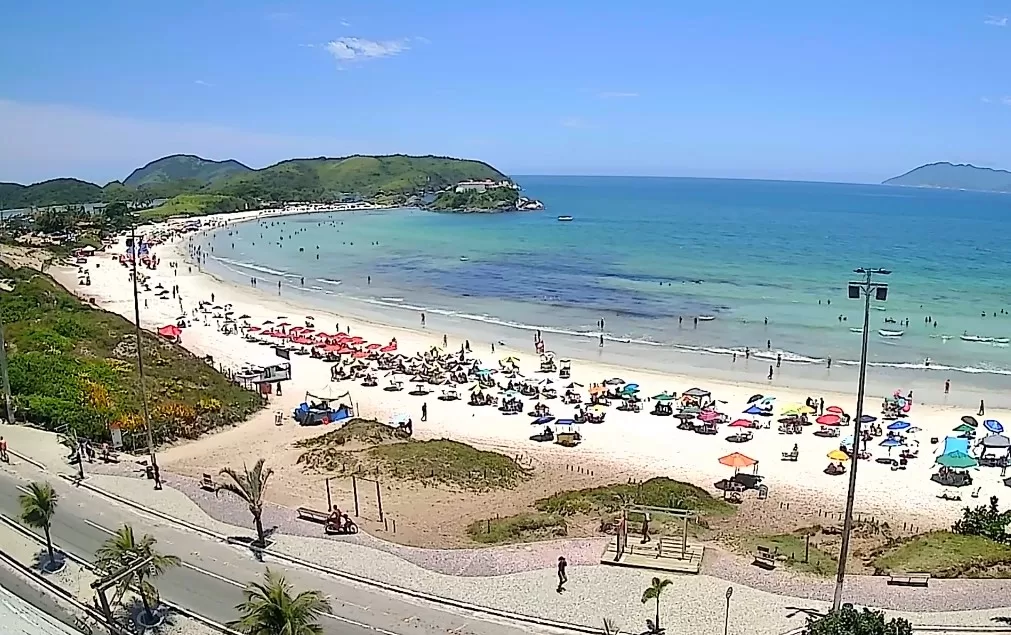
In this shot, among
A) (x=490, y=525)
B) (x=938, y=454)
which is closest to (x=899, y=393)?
(x=938, y=454)

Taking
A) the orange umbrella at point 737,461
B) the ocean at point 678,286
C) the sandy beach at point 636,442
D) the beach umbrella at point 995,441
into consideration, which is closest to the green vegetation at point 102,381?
the sandy beach at point 636,442

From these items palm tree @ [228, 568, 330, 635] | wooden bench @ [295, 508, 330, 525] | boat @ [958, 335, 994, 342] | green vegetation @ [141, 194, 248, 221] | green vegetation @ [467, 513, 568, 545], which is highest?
green vegetation @ [141, 194, 248, 221]

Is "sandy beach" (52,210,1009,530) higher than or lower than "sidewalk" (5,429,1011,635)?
lower

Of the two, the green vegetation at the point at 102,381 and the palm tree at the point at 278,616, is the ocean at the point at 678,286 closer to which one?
the green vegetation at the point at 102,381

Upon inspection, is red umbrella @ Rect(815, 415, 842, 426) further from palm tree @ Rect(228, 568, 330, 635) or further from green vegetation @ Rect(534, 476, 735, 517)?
palm tree @ Rect(228, 568, 330, 635)

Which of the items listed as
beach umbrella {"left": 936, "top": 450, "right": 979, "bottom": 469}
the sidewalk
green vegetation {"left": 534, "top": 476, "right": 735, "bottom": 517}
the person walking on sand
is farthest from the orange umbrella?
the person walking on sand

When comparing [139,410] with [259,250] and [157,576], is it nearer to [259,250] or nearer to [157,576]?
[157,576]

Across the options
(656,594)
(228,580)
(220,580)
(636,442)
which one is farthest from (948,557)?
(220,580)
